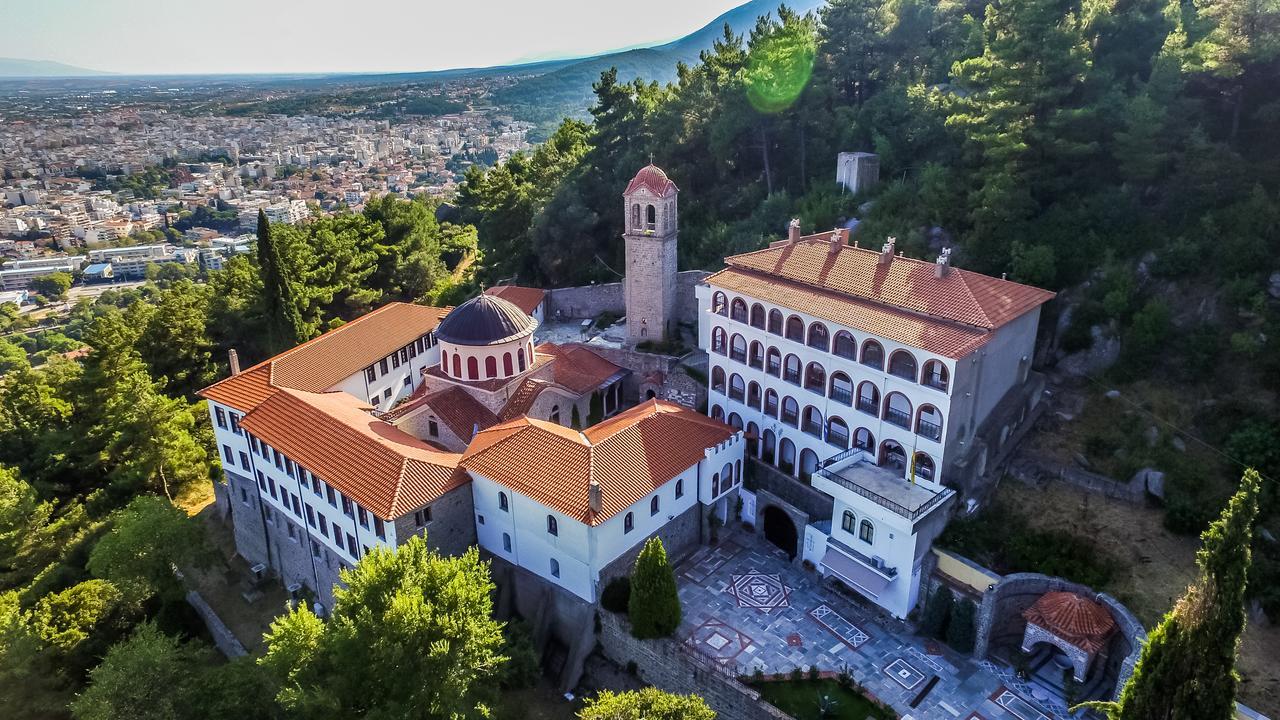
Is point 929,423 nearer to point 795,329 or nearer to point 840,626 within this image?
point 795,329

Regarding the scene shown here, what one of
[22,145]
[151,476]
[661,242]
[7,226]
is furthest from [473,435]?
[22,145]

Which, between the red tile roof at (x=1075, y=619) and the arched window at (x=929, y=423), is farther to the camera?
the arched window at (x=929, y=423)

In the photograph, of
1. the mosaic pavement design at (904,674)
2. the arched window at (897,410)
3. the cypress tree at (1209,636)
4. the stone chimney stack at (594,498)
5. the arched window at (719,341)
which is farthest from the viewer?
the arched window at (719,341)

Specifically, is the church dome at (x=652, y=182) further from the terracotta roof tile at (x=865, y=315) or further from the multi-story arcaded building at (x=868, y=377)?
the terracotta roof tile at (x=865, y=315)

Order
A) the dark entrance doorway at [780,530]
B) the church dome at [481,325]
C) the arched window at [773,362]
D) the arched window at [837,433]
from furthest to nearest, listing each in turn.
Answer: the church dome at [481,325], the arched window at [773,362], the dark entrance doorway at [780,530], the arched window at [837,433]

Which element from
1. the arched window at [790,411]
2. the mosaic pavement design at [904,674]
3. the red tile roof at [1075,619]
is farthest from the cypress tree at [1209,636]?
the arched window at [790,411]
